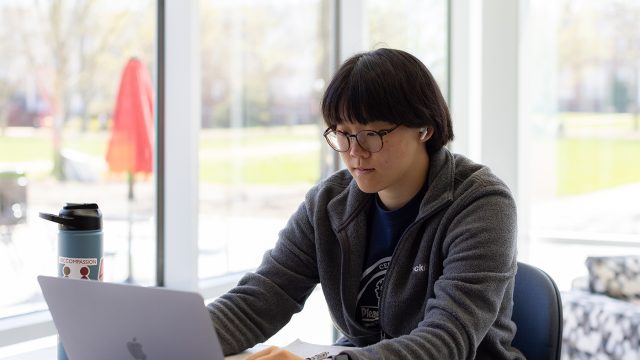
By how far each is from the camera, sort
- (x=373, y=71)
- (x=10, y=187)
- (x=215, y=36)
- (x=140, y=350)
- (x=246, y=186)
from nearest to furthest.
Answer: (x=140, y=350)
(x=373, y=71)
(x=10, y=187)
(x=215, y=36)
(x=246, y=186)

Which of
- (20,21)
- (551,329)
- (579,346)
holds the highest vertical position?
(20,21)

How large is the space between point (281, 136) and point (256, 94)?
22 centimetres

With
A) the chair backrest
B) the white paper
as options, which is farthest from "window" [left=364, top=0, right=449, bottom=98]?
the white paper

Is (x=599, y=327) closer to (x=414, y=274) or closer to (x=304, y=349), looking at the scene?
(x=414, y=274)

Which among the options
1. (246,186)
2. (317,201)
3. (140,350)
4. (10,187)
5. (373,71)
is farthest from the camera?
(246,186)

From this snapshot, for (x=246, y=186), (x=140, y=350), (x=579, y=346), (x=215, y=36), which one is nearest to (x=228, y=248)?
(x=246, y=186)

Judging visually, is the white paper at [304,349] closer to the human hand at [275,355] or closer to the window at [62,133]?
the human hand at [275,355]

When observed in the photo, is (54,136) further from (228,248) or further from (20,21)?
(228,248)

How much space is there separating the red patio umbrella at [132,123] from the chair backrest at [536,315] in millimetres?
1287

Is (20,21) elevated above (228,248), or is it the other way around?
(20,21)

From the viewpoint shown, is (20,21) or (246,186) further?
(246,186)

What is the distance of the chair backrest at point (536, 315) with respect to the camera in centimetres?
161

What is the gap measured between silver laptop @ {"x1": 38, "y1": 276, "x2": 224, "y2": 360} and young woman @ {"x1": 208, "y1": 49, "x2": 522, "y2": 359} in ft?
0.97

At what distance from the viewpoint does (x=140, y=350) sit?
4.02 ft
